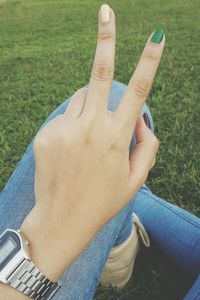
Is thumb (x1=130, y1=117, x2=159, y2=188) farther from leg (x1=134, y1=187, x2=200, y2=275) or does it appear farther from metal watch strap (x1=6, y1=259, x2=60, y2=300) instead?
leg (x1=134, y1=187, x2=200, y2=275)

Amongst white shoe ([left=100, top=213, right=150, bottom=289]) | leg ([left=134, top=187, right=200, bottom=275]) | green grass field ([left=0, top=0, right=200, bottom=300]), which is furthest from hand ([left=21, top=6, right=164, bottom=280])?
green grass field ([left=0, top=0, right=200, bottom=300])

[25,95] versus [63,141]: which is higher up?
[63,141]

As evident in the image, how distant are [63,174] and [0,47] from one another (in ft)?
28.9

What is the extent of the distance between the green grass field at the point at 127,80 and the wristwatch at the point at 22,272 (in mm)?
1166

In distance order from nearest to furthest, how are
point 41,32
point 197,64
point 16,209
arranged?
1. point 16,209
2. point 197,64
3. point 41,32

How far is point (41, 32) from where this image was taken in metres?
10.9

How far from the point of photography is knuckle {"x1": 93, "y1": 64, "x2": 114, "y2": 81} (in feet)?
4.28

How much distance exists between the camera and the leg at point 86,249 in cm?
158

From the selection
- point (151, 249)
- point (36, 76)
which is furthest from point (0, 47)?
point (151, 249)

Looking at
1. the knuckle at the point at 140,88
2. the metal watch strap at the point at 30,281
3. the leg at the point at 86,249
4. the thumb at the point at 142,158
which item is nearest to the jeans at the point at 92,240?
the leg at the point at 86,249

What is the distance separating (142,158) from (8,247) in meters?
0.46

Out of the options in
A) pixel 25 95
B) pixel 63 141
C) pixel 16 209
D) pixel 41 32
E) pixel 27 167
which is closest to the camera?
pixel 63 141

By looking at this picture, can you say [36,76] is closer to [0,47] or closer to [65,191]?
[0,47]

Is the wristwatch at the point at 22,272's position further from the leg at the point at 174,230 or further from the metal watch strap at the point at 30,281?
the leg at the point at 174,230
